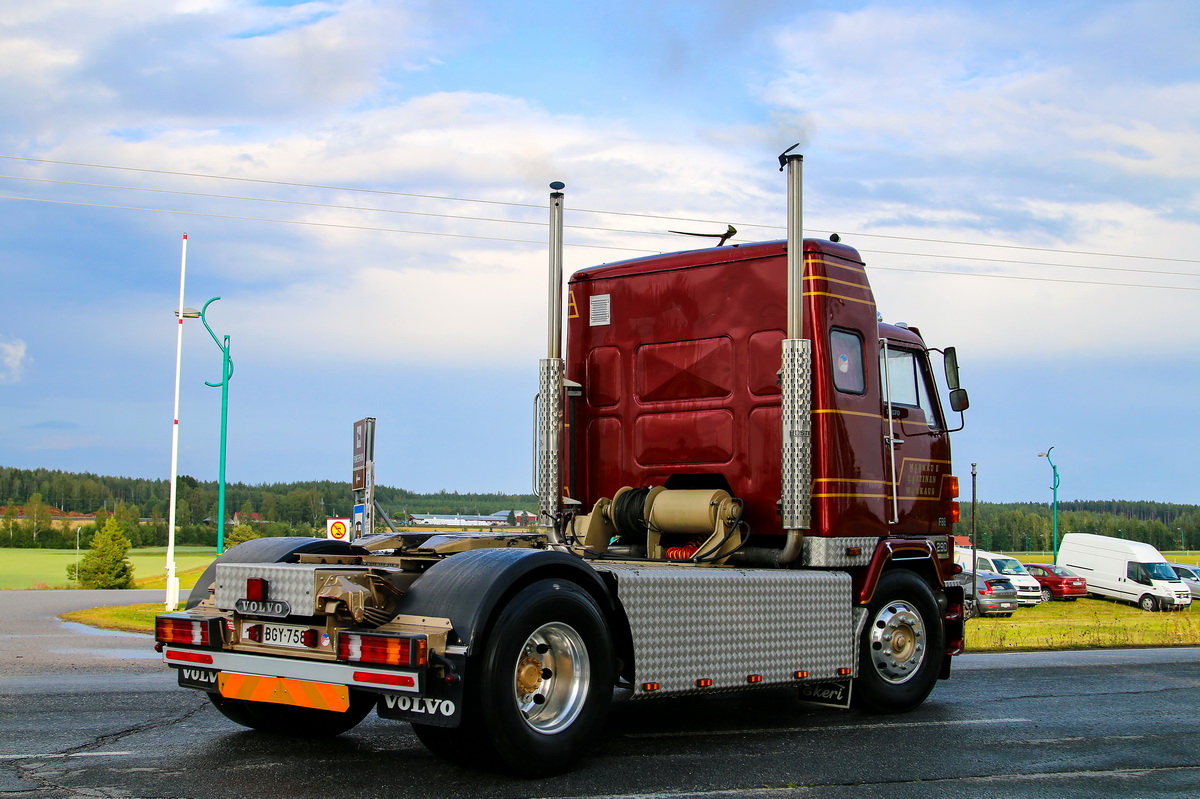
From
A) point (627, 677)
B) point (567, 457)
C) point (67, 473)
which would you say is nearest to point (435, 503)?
point (567, 457)

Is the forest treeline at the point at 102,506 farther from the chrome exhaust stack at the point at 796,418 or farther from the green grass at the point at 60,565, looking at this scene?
the chrome exhaust stack at the point at 796,418

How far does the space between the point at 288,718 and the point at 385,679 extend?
2.10 metres

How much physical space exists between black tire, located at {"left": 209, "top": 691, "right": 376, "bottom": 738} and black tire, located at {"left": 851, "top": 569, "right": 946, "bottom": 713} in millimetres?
3875

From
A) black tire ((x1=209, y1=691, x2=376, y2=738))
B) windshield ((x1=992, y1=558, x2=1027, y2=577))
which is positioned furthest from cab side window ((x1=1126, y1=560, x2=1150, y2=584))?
black tire ((x1=209, y1=691, x2=376, y2=738))

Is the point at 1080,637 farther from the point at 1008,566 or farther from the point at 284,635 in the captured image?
the point at 1008,566

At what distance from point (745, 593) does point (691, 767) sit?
140cm

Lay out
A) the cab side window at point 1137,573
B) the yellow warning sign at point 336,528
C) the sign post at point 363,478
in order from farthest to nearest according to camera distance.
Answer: the cab side window at point 1137,573
the yellow warning sign at point 336,528
the sign post at point 363,478

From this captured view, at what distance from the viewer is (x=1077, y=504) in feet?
598

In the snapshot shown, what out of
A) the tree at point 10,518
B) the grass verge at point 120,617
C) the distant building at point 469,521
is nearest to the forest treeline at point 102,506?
the tree at point 10,518

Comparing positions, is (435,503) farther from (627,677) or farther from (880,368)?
(627,677)

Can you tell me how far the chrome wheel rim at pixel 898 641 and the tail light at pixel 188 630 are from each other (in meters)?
4.96

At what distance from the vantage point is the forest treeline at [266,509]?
28794 millimetres

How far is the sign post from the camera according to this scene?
16094 mm

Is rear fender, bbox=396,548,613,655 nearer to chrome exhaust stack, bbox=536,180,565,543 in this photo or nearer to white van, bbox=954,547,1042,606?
chrome exhaust stack, bbox=536,180,565,543
